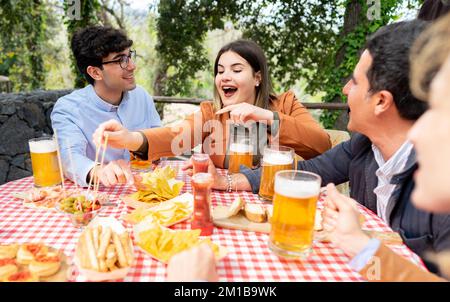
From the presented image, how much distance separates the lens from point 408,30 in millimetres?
1324

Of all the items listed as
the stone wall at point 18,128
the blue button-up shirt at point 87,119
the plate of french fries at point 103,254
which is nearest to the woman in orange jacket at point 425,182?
the plate of french fries at point 103,254

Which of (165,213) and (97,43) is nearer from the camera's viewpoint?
(165,213)

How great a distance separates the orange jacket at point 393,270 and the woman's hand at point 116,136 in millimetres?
1205

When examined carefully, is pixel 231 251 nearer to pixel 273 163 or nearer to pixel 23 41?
pixel 273 163

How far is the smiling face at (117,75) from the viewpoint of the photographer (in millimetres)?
2520

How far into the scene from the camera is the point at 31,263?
944mm

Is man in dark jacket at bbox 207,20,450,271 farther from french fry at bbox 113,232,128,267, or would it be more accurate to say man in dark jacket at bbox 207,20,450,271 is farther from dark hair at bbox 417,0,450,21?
dark hair at bbox 417,0,450,21

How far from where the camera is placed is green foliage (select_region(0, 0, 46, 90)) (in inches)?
261

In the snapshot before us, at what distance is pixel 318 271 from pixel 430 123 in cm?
64

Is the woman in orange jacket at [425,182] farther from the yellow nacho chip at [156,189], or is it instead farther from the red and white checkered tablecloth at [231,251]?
the yellow nacho chip at [156,189]

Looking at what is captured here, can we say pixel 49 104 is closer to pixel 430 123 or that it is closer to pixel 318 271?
pixel 318 271

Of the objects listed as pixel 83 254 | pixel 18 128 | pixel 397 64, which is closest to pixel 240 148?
pixel 397 64

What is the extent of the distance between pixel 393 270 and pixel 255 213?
0.52 meters

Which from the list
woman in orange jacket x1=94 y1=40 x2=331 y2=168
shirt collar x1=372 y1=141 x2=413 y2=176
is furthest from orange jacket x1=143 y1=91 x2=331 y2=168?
shirt collar x1=372 y1=141 x2=413 y2=176
